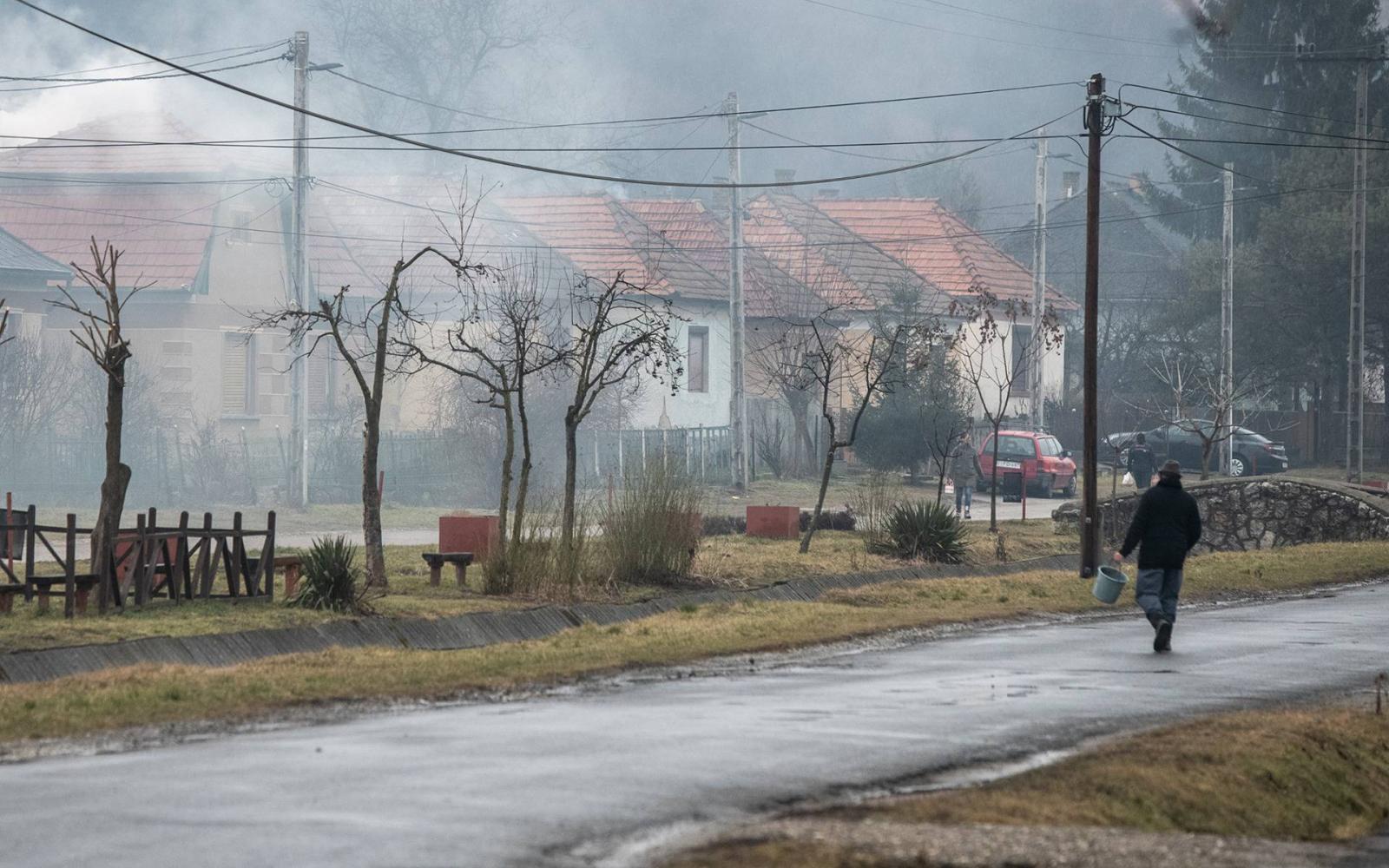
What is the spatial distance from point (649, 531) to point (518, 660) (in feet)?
24.1

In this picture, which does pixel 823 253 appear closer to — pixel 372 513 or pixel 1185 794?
pixel 372 513

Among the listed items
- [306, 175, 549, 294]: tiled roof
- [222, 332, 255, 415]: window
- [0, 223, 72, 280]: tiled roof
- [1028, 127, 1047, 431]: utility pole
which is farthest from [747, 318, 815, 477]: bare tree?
[0, 223, 72, 280]: tiled roof

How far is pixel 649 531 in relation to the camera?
22.8 meters

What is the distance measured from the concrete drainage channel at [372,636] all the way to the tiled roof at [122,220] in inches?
1284

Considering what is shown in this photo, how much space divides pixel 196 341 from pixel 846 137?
372ft

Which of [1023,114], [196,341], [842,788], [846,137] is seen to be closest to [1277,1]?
[196,341]

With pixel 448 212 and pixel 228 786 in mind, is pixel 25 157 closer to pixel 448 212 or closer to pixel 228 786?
pixel 448 212

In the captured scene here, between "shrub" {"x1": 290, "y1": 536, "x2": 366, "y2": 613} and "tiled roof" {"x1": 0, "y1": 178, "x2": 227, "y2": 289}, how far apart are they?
3433 centimetres

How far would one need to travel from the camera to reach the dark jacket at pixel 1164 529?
17922mm

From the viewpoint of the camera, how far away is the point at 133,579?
18.2 m

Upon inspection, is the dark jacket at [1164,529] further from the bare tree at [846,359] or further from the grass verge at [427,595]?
the bare tree at [846,359]

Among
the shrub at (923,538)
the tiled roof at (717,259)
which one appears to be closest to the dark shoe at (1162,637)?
the shrub at (923,538)

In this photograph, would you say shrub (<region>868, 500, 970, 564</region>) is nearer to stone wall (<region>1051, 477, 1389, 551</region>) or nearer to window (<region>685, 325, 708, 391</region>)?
stone wall (<region>1051, 477, 1389, 551</region>)

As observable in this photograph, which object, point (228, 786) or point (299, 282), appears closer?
point (228, 786)
